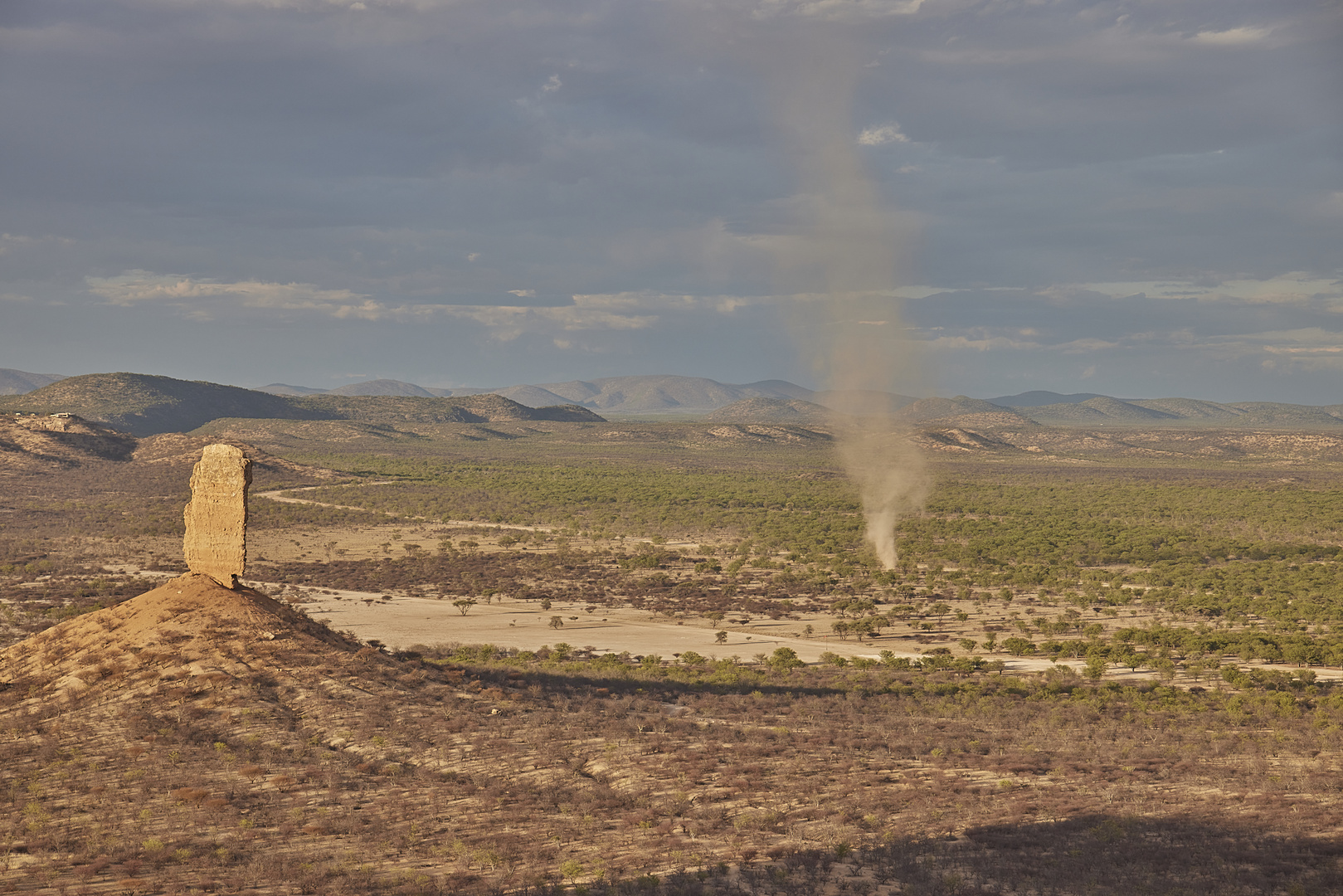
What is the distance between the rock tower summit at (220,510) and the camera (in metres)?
26.9

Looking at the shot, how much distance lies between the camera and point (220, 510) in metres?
26.9

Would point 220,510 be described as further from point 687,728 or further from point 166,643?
point 687,728

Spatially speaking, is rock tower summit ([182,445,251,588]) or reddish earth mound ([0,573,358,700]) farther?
rock tower summit ([182,445,251,588])

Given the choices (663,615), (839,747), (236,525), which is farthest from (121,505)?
(839,747)

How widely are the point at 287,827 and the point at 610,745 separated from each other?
7.94 metres

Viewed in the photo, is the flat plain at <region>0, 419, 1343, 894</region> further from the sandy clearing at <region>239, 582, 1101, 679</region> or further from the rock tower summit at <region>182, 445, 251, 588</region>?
the rock tower summit at <region>182, 445, 251, 588</region>

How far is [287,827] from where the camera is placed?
57.3 feet

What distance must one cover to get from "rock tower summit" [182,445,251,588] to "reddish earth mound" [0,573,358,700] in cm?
76

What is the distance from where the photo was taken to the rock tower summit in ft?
88.1

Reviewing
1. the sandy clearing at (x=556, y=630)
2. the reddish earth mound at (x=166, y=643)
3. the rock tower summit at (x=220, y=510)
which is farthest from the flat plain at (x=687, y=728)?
the rock tower summit at (x=220, y=510)

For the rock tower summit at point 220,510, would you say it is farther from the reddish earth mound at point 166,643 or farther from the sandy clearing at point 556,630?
the sandy clearing at point 556,630

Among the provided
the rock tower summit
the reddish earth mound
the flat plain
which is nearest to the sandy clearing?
the flat plain

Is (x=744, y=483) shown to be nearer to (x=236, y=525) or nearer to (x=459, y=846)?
(x=236, y=525)

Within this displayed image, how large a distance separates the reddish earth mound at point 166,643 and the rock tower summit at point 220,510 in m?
0.76
